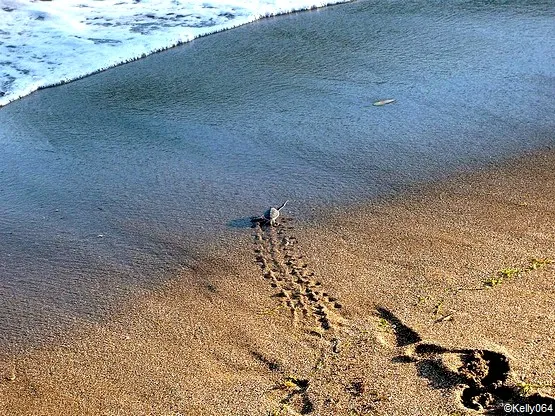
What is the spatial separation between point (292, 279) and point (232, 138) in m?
2.24

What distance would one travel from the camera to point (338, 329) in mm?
3387

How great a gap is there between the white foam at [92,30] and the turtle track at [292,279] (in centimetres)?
452

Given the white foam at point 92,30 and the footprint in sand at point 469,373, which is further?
the white foam at point 92,30

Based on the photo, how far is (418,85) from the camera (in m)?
6.37

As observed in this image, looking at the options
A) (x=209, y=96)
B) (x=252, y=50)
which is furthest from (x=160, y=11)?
(x=209, y=96)

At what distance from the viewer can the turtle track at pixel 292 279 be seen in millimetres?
3521

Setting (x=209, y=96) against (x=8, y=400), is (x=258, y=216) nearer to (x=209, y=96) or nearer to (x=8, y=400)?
(x=8, y=400)

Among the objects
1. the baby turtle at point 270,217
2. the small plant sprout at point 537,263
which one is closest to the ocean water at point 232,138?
the baby turtle at point 270,217

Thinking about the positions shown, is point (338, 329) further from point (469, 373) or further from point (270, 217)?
point (270, 217)

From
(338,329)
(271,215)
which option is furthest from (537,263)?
(271,215)

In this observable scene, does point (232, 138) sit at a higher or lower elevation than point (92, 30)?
lower

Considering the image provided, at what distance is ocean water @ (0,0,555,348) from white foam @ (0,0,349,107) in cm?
47

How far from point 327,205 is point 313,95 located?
213 centimetres

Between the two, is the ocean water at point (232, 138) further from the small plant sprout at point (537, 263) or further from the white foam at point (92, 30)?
the small plant sprout at point (537, 263)
